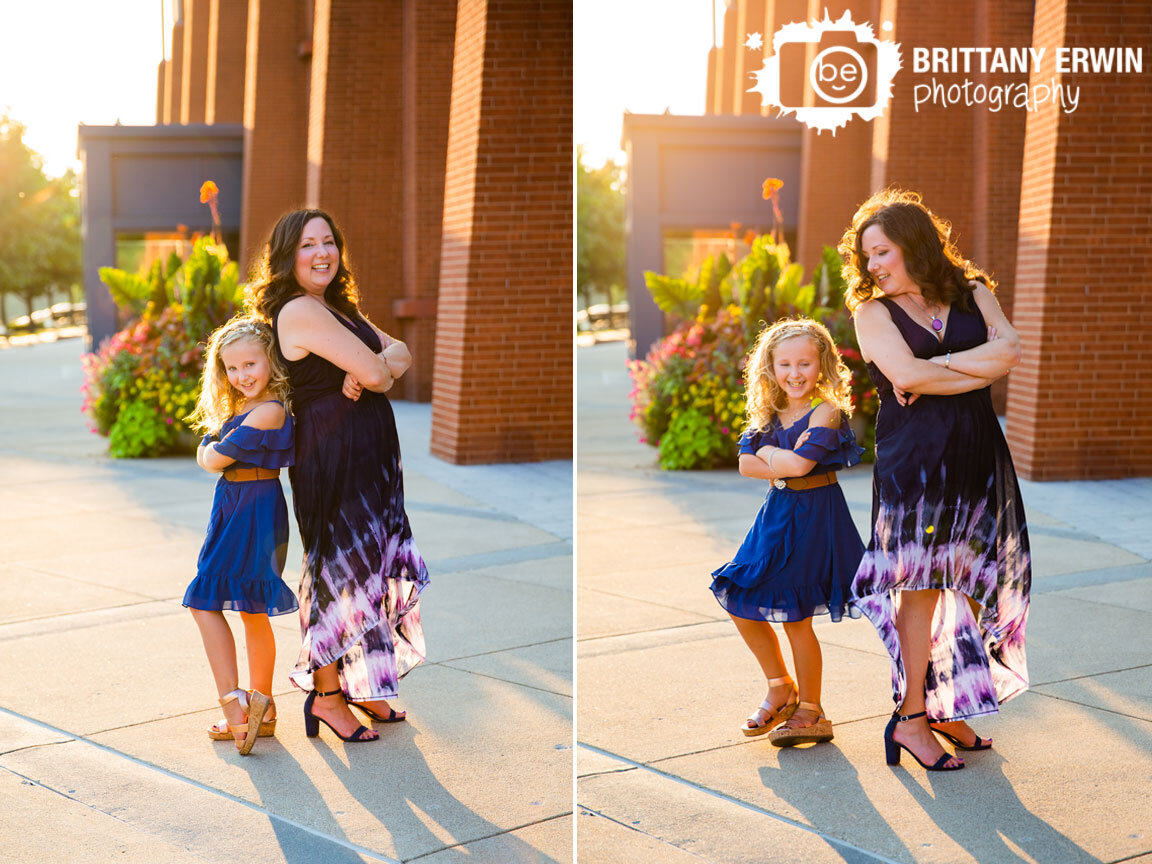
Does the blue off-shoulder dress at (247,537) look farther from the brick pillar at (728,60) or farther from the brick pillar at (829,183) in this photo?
the brick pillar at (728,60)

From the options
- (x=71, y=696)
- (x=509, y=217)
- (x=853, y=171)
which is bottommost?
(x=71, y=696)

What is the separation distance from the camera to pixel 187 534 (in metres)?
8.66

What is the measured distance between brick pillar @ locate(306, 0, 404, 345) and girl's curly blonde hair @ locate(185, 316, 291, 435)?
1313cm

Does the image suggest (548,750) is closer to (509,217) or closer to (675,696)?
(675,696)

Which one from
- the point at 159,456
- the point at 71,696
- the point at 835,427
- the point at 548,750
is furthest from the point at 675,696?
the point at 159,456

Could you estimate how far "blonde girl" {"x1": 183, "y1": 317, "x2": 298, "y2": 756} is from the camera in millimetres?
4387

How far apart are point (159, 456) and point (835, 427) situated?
1010 centimetres

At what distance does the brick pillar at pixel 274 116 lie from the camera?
71.5 ft

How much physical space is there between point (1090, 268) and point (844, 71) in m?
7.49

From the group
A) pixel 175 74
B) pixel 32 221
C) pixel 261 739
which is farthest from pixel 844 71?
pixel 32 221

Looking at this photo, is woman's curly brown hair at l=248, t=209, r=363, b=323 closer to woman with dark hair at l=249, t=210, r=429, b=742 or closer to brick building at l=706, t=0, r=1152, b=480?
woman with dark hair at l=249, t=210, r=429, b=742

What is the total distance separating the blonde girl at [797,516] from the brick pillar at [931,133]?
426 inches

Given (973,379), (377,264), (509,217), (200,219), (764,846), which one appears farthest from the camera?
(200,219)

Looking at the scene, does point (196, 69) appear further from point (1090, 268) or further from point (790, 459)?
point (790, 459)
